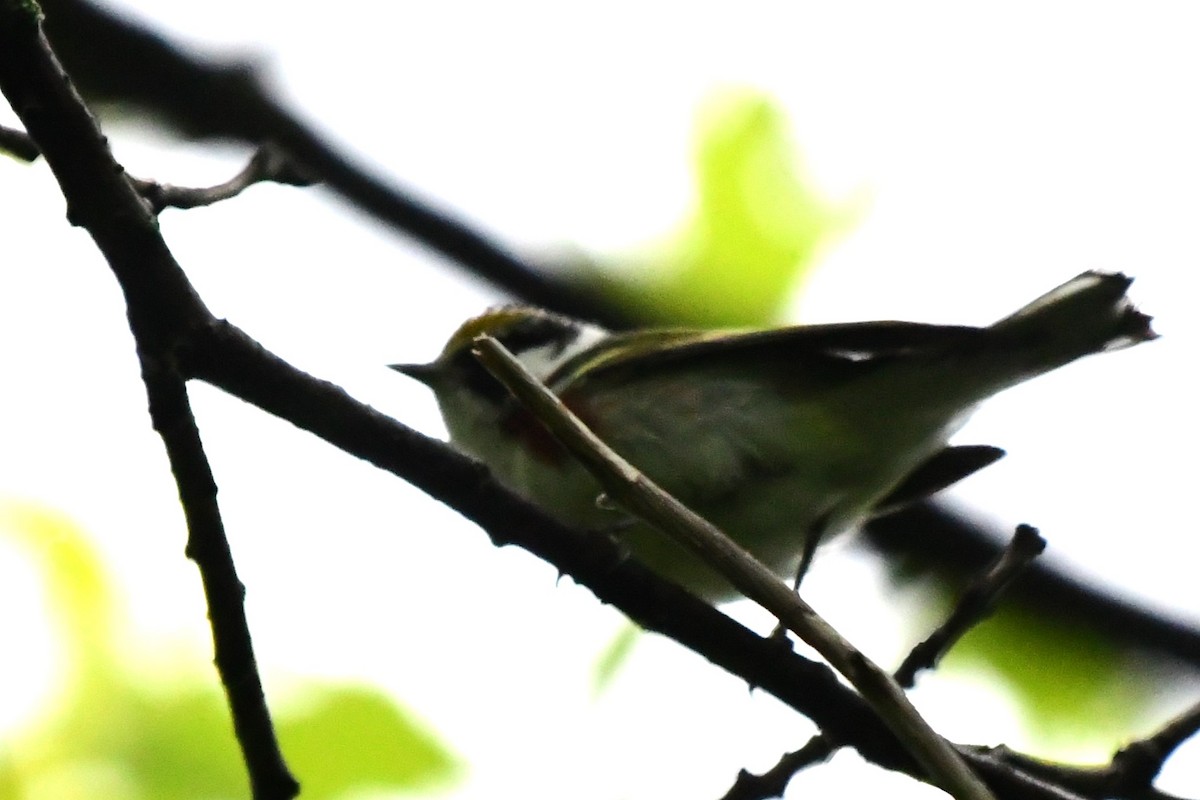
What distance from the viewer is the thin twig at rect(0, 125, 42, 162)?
6.61 ft

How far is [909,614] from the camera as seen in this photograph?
12.4 feet

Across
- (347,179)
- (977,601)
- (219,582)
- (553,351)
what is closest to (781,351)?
(347,179)

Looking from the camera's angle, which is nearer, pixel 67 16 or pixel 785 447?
pixel 67 16

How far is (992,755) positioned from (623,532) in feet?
4.10

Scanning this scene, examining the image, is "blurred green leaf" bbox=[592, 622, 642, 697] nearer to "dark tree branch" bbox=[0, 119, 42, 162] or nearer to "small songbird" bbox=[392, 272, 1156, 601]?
"small songbird" bbox=[392, 272, 1156, 601]

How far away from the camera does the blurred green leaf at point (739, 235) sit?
13.0 ft

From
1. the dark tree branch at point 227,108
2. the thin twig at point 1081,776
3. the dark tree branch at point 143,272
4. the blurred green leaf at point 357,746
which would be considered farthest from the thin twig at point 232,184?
the blurred green leaf at point 357,746

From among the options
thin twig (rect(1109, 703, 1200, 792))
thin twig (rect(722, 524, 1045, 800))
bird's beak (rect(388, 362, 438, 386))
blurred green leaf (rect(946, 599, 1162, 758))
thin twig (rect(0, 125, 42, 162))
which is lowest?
thin twig (rect(1109, 703, 1200, 792))

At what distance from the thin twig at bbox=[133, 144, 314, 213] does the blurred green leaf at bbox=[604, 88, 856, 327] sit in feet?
5.24

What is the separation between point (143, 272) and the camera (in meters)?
1.89

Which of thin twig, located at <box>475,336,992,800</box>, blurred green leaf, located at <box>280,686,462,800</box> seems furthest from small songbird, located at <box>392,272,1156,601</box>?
thin twig, located at <box>475,336,992,800</box>

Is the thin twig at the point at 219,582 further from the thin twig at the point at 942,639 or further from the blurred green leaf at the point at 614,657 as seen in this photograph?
the blurred green leaf at the point at 614,657

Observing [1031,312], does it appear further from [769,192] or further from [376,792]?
[376,792]

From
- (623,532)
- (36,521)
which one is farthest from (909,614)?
(36,521)
